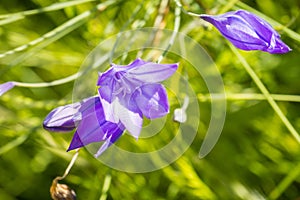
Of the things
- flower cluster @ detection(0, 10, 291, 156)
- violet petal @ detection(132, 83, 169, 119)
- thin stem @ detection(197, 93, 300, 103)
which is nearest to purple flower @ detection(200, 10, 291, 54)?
flower cluster @ detection(0, 10, 291, 156)

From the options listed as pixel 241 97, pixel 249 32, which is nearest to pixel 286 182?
pixel 241 97

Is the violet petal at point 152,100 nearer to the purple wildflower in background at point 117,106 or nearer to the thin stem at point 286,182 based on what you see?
the purple wildflower in background at point 117,106

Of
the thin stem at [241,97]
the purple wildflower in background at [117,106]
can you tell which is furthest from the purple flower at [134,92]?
the thin stem at [241,97]

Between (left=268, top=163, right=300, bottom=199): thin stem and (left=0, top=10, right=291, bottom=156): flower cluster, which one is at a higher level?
(left=0, top=10, right=291, bottom=156): flower cluster

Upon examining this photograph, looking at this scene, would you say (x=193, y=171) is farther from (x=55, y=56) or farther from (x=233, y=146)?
(x=55, y=56)

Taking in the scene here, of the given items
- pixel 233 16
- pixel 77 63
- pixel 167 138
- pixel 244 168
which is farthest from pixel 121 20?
pixel 233 16

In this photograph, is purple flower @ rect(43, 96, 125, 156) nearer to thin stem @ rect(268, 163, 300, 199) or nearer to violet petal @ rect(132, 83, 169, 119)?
violet petal @ rect(132, 83, 169, 119)
